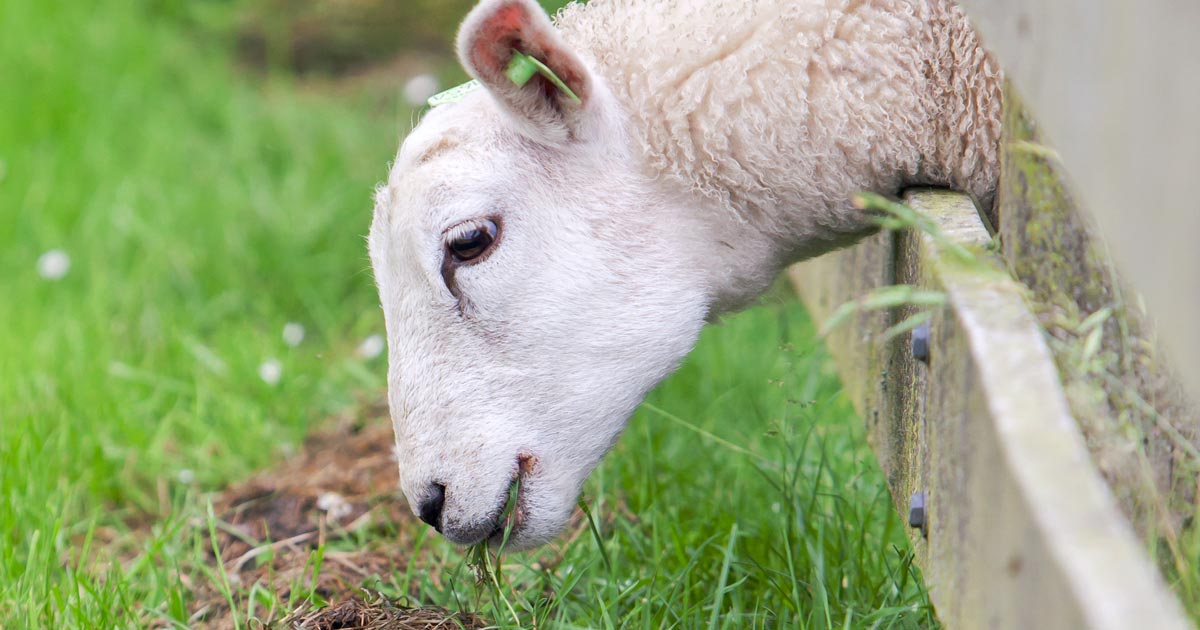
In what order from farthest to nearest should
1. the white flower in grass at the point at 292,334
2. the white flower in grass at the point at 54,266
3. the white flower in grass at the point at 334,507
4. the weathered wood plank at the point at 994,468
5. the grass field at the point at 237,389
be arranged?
the white flower in grass at the point at 54,266 < the white flower in grass at the point at 292,334 < the white flower in grass at the point at 334,507 < the grass field at the point at 237,389 < the weathered wood plank at the point at 994,468

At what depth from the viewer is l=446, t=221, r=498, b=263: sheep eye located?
2.52m

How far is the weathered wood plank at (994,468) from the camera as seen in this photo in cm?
129

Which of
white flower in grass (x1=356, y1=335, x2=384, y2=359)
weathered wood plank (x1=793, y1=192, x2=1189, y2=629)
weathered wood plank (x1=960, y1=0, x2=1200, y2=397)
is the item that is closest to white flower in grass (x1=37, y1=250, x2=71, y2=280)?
white flower in grass (x1=356, y1=335, x2=384, y2=359)

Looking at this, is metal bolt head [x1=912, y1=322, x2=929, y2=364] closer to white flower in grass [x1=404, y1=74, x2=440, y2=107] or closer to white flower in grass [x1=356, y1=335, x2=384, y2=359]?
white flower in grass [x1=356, y1=335, x2=384, y2=359]

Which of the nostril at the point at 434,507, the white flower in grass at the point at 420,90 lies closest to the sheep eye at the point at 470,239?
the nostril at the point at 434,507

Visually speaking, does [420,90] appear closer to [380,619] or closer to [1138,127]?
[380,619]

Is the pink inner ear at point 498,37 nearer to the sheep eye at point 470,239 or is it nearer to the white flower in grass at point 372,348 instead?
the sheep eye at point 470,239

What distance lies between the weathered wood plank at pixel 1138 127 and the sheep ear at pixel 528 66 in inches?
34.6

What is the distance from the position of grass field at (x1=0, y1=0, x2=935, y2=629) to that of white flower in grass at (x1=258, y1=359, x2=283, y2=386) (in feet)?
0.04

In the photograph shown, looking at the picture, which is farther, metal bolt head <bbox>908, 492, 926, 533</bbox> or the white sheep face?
the white sheep face

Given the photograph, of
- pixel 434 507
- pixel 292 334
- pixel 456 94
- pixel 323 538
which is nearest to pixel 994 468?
pixel 434 507

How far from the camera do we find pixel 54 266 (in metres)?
5.04

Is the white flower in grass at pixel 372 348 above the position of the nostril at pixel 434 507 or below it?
below

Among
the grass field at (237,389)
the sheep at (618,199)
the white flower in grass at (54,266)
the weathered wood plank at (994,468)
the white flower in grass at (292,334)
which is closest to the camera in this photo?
the weathered wood plank at (994,468)
